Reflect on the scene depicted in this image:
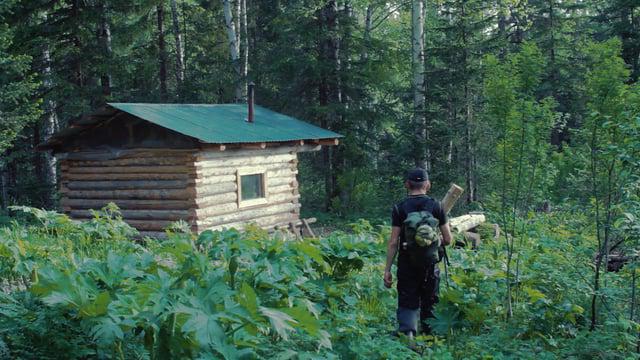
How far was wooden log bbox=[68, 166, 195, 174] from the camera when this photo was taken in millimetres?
14808

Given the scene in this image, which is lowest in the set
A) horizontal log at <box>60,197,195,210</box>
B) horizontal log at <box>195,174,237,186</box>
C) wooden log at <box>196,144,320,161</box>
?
horizontal log at <box>60,197,195,210</box>

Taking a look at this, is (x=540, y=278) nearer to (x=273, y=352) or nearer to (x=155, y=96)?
(x=273, y=352)

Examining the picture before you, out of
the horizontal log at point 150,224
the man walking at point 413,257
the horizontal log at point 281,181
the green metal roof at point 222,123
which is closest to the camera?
the man walking at point 413,257

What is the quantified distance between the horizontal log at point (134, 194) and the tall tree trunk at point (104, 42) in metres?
6.65

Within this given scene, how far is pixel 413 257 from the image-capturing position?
6.31 meters

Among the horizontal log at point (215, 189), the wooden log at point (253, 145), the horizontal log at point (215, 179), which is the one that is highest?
the wooden log at point (253, 145)

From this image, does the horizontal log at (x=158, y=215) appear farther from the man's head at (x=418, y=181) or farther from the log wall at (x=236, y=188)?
the man's head at (x=418, y=181)

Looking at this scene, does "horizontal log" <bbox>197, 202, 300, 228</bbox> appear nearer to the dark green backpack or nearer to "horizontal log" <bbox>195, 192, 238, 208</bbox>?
"horizontal log" <bbox>195, 192, 238, 208</bbox>

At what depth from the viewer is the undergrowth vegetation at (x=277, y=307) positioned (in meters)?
4.34

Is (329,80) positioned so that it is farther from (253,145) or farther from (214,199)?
(214,199)

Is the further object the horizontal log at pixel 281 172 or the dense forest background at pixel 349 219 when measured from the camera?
the horizontal log at pixel 281 172

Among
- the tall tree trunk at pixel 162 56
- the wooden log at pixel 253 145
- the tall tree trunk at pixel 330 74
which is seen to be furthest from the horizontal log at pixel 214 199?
the tall tree trunk at pixel 162 56

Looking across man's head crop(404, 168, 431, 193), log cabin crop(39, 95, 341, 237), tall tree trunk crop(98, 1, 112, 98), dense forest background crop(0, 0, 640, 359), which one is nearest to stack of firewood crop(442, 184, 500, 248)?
dense forest background crop(0, 0, 640, 359)

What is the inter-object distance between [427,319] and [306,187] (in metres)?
22.3
